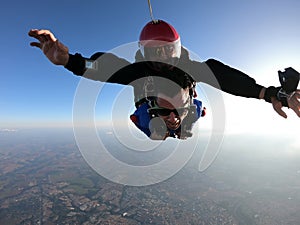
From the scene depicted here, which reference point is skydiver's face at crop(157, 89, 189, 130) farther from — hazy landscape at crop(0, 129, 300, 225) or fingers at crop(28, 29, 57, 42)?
hazy landscape at crop(0, 129, 300, 225)

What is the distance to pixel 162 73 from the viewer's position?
2215 mm

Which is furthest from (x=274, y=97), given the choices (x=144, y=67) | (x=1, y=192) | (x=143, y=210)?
(x=1, y=192)

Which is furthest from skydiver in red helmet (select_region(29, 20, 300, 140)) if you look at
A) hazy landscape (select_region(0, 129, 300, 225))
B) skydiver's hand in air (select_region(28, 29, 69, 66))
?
hazy landscape (select_region(0, 129, 300, 225))

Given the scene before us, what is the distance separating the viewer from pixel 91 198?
5638 cm

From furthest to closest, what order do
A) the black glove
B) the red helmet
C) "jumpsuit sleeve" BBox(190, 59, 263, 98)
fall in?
the red helmet
"jumpsuit sleeve" BBox(190, 59, 263, 98)
the black glove

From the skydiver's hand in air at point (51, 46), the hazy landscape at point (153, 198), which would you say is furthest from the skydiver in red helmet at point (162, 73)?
the hazy landscape at point (153, 198)

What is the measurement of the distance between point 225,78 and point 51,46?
5.24ft

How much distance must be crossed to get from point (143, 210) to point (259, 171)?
6203 cm

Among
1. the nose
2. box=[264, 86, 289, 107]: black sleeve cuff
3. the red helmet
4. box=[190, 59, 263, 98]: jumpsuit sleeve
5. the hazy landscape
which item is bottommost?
the hazy landscape

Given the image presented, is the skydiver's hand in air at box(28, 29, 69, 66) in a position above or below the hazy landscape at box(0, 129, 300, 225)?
above

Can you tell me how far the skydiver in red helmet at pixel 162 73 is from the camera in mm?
1671

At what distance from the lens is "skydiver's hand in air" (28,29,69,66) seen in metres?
1.60

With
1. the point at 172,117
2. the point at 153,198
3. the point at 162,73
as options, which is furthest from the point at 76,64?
the point at 153,198

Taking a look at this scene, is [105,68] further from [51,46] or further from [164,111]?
[164,111]
